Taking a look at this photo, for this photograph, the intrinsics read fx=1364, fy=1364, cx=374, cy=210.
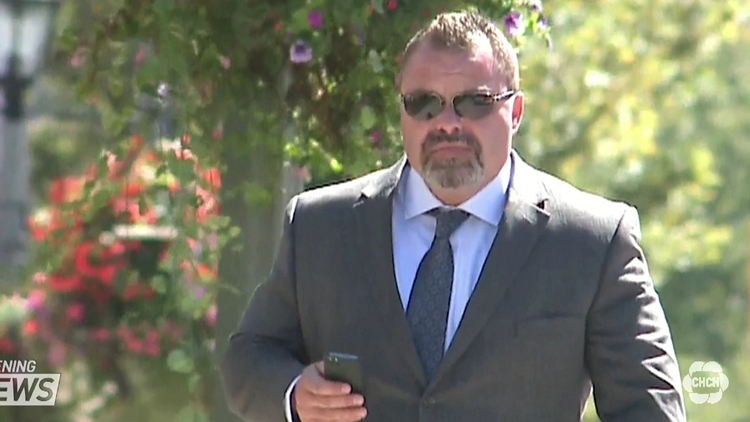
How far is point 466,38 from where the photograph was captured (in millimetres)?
2262

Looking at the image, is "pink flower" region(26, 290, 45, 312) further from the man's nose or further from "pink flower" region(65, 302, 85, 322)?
the man's nose

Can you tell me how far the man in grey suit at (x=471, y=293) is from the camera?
7.30 ft

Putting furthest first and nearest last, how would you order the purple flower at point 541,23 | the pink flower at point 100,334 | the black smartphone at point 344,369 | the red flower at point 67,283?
the pink flower at point 100,334 < the red flower at point 67,283 < the purple flower at point 541,23 < the black smartphone at point 344,369

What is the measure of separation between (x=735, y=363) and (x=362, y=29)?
5.18 meters

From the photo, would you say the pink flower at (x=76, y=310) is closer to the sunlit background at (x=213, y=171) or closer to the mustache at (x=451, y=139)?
the sunlit background at (x=213, y=171)

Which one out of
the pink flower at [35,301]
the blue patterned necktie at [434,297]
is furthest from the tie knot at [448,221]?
the pink flower at [35,301]

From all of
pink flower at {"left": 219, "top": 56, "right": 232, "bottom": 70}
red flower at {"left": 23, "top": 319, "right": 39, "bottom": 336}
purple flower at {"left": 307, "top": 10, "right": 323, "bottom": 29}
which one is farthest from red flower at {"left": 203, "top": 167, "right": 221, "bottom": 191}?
red flower at {"left": 23, "top": 319, "right": 39, "bottom": 336}

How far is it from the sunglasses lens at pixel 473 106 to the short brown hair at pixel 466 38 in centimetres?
7

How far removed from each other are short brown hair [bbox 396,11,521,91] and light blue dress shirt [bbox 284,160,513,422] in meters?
0.18

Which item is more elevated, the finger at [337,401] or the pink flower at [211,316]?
Result: the pink flower at [211,316]

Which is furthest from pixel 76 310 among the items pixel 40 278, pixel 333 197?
pixel 333 197

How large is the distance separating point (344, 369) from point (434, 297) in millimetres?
239

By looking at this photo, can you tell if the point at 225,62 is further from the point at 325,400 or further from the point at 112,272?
the point at 112,272

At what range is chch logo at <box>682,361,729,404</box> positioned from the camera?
4254mm
